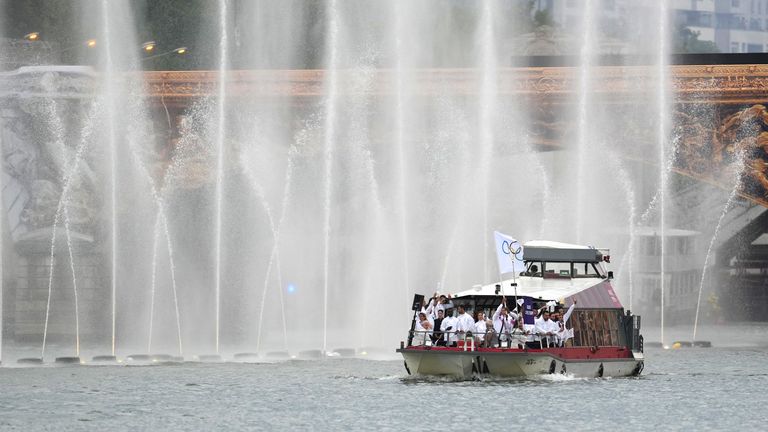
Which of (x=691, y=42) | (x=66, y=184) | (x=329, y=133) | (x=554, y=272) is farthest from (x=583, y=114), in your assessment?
(x=691, y=42)

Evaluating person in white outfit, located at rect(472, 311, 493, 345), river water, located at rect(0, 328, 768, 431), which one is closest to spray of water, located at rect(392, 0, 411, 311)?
river water, located at rect(0, 328, 768, 431)

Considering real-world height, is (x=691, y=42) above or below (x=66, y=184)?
above

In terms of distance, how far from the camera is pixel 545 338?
52219 mm

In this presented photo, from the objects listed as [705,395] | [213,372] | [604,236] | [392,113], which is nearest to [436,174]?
[392,113]

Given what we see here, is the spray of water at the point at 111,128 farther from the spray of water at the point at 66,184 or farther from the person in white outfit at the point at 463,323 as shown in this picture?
the person in white outfit at the point at 463,323

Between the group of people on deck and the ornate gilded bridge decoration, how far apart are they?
34738 millimetres

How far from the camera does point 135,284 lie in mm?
85375

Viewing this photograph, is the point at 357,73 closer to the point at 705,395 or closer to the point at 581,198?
the point at 581,198

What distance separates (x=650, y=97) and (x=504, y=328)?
37707 millimetres

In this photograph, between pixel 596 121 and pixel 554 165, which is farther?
pixel 554 165

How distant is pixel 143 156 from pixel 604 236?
22563 mm

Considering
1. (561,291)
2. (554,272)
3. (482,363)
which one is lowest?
(482,363)

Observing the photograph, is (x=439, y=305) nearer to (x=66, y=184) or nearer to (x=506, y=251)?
(x=506, y=251)

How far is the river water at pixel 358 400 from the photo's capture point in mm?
45906
